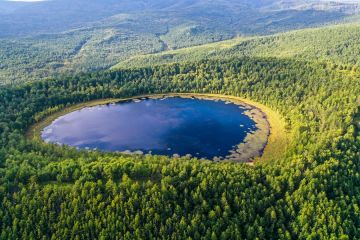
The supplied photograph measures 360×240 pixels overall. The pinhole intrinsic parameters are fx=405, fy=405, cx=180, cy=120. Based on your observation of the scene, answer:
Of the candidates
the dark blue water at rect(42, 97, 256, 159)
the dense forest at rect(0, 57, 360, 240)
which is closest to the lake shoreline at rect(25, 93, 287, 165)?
the dark blue water at rect(42, 97, 256, 159)

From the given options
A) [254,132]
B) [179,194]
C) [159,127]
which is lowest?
[254,132]

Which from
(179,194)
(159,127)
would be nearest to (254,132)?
(159,127)

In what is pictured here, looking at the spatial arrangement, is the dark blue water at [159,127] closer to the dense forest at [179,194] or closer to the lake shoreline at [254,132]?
the lake shoreline at [254,132]

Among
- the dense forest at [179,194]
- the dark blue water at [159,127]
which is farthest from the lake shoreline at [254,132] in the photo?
the dense forest at [179,194]

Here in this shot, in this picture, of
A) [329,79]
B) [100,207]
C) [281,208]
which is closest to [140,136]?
[100,207]

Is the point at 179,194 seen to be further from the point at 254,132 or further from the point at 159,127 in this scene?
the point at 159,127

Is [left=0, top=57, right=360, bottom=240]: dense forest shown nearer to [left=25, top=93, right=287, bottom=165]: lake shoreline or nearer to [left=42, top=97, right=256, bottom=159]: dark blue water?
[left=25, top=93, right=287, bottom=165]: lake shoreline

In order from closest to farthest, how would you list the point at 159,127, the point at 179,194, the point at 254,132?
the point at 179,194
the point at 254,132
the point at 159,127
